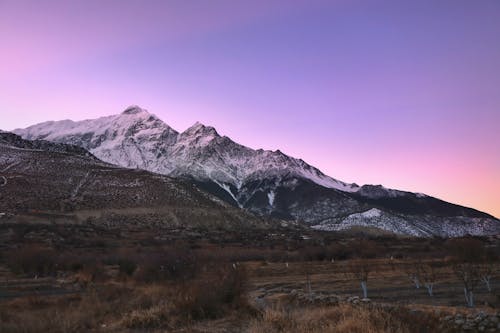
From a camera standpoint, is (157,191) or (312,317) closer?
(312,317)

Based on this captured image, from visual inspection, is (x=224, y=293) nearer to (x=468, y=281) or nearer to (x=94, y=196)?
(x=468, y=281)

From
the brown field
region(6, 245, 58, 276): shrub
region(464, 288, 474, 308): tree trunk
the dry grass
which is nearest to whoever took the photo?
the dry grass

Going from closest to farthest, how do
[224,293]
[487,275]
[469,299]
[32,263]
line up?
[224,293] < [469,299] < [487,275] < [32,263]

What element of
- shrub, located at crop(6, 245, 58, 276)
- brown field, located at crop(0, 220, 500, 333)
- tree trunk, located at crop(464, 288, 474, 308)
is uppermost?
tree trunk, located at crop(464, 288, 474, 308)

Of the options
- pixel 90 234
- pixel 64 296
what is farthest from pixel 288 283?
pixel 90 234

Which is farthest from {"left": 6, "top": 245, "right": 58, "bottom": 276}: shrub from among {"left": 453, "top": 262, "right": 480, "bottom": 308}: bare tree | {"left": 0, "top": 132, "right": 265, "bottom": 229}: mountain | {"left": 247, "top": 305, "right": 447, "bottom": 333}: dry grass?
{"left": 0, "top": 132, "right": 265, "bottom": 229}: mountain

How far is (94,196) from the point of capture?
114938mm

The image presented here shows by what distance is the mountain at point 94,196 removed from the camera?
104000 mm

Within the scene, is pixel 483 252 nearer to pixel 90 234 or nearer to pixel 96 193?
pixel 90 234

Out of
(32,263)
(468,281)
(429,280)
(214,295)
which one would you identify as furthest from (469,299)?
(32,263)

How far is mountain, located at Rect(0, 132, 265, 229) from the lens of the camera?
104 metres

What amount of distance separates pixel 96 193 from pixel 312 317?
359 feet

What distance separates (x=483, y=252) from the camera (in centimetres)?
5803

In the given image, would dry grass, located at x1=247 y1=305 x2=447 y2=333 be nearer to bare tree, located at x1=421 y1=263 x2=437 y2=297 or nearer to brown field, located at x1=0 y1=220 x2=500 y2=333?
brown field, located at x1=0 y1=220 x2=500 y2=333
